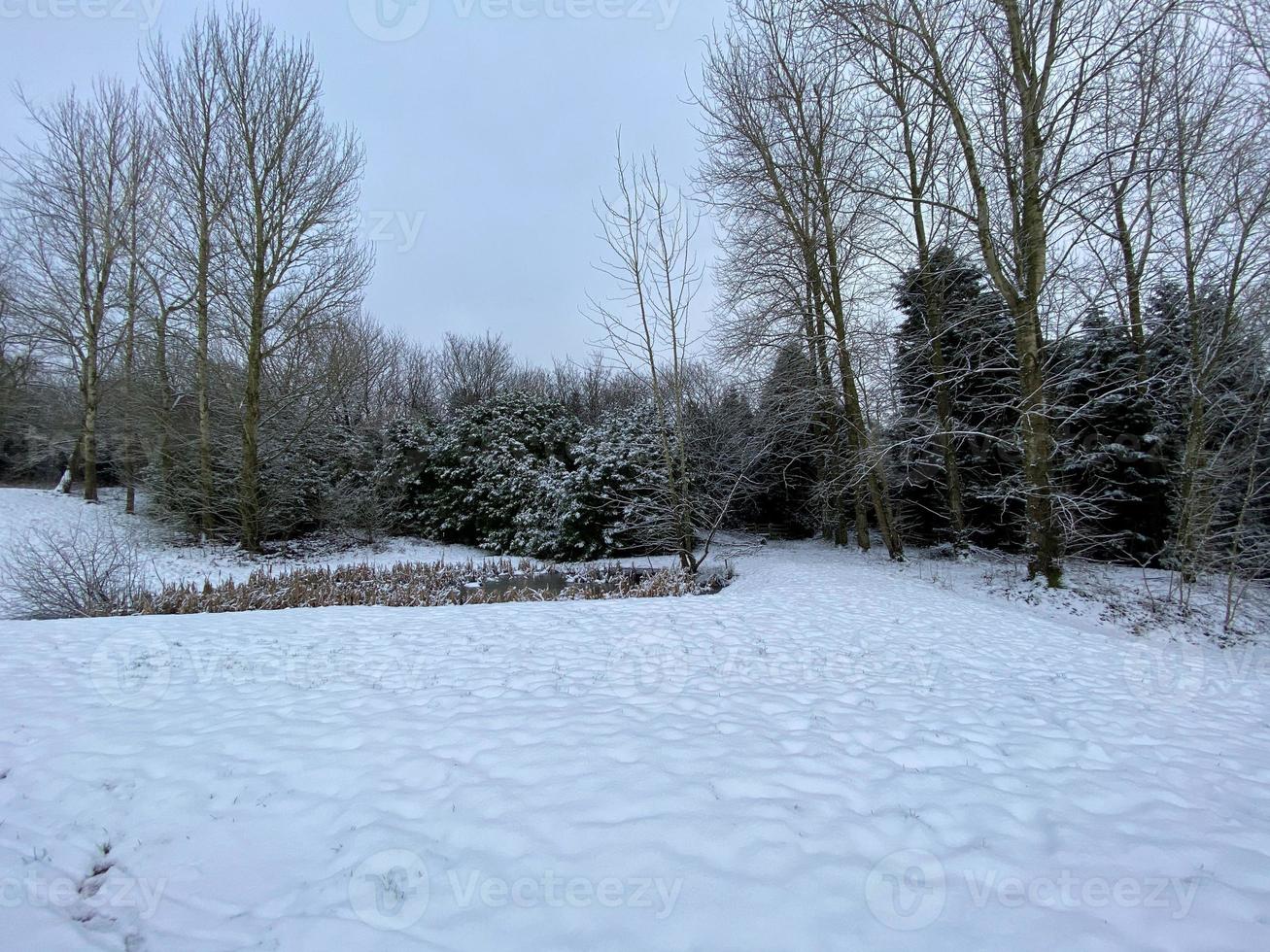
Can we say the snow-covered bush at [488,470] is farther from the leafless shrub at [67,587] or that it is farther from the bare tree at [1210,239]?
the bare tree at [1210,239]

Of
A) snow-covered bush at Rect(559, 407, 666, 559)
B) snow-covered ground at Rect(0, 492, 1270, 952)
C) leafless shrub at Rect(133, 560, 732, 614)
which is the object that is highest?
snow-covered bush at Rect(559, 407, 666, 559)

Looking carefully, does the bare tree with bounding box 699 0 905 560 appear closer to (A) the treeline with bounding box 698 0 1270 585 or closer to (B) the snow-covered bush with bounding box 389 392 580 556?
(A) the treeline with bounding box 698 0 1270 585

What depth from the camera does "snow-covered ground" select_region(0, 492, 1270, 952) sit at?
5.87 ft

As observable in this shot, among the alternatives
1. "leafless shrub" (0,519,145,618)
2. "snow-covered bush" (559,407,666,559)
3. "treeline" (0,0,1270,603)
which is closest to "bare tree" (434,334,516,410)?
"treeline" (0,0,1270,603)

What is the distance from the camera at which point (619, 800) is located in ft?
7.88

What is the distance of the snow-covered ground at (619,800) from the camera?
70.4 inches

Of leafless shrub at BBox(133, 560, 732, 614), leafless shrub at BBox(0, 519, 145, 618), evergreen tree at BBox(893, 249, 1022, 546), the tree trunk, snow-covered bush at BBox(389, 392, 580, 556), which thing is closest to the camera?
leafless shrub at BBox(0, 519, 145, 618)

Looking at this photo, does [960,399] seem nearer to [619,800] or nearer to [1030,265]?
[1030,265]

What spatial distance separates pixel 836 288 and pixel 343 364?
13.8 metres

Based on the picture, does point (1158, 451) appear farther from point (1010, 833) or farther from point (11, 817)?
point (11, 817)

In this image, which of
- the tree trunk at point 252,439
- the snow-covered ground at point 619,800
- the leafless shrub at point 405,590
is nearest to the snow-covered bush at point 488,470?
the leafless shrub at point 405,590

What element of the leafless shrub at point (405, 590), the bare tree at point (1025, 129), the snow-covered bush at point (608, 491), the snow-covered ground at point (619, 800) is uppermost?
the bare tree at point (1025, 129)

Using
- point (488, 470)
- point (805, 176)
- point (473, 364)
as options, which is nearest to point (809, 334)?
point (805, 176)

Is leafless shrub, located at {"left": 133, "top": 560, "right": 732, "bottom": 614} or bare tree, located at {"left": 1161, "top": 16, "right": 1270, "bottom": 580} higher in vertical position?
bare tree, located at {"left": 1161, "top": 16, "right": 1270, "bottom": 580}
